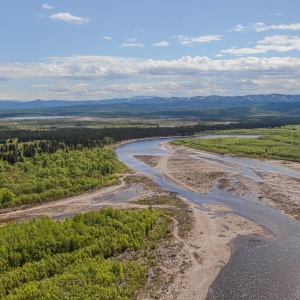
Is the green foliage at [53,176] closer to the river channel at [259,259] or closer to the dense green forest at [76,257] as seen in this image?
the river channel at [259,259]

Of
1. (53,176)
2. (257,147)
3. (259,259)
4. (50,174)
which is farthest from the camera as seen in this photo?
(257,147)

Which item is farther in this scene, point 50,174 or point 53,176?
point 50,174

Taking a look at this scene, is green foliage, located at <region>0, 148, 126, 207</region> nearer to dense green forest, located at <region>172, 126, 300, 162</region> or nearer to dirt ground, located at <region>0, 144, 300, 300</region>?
dirt ground, located at <region>0, 144, 300, 300</region>

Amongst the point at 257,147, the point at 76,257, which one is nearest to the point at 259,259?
the point at 76,257

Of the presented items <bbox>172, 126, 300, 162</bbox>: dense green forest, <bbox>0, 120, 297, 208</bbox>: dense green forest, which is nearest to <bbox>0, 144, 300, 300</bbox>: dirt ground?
<bbox>0, 120, 297, 208</bbox>: dense green forest

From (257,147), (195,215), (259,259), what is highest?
(257,147)

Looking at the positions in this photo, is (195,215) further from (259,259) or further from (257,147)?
(257,147)
